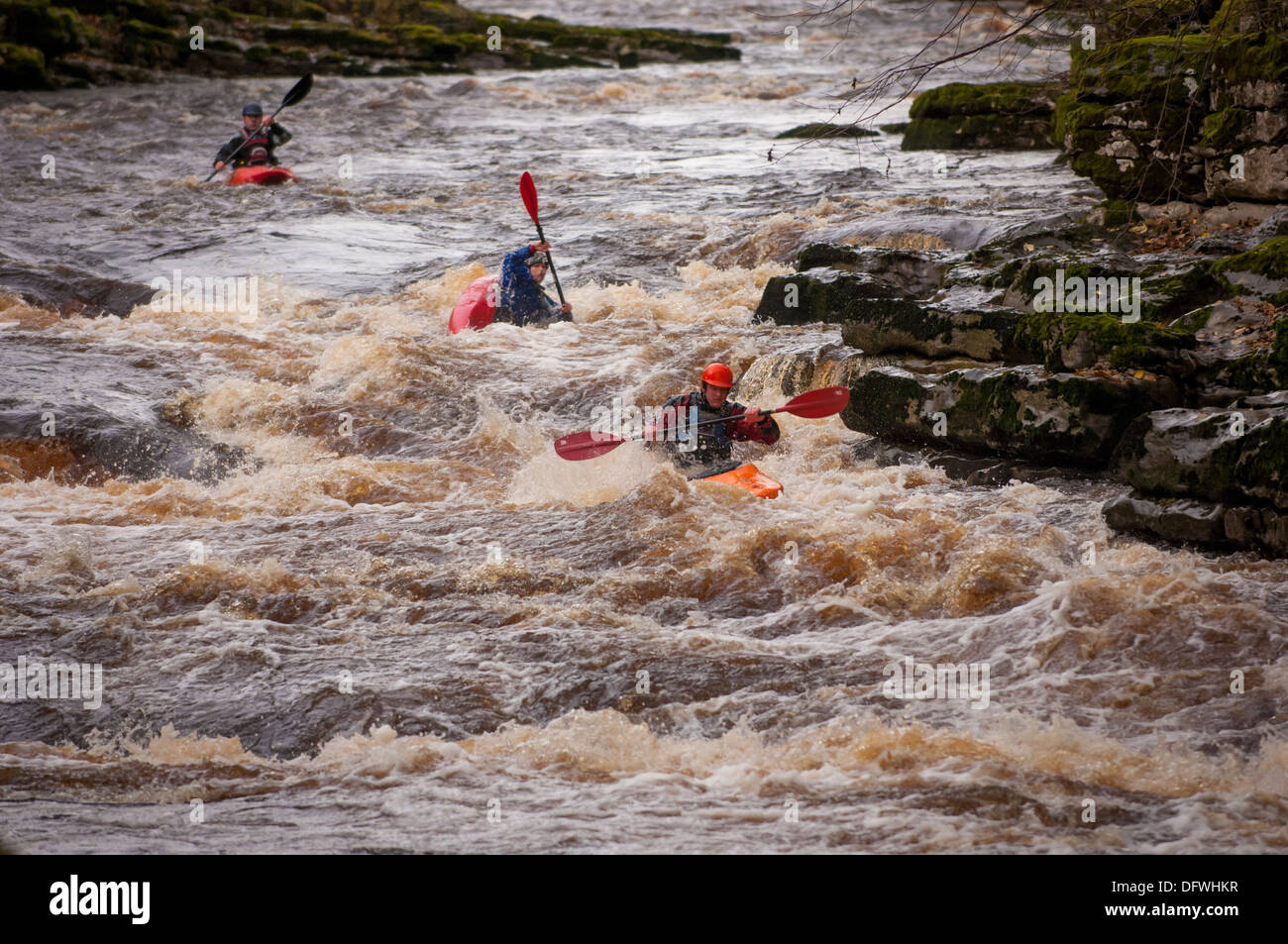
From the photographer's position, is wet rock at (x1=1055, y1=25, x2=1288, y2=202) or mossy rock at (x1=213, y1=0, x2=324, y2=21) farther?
mossy rock at (x1=213, y1=0, x2=324, y2=21)

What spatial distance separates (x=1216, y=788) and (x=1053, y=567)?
195 centimetres

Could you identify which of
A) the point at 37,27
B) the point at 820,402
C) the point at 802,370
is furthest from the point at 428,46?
the point at 820,402

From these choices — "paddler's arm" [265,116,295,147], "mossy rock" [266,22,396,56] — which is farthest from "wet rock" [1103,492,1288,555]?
"mossy rock" [266,22,396,56]

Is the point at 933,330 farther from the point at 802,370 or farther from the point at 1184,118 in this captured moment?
the point at 1184,118

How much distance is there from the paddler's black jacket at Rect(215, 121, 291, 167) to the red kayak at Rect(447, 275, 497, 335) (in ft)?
21.5

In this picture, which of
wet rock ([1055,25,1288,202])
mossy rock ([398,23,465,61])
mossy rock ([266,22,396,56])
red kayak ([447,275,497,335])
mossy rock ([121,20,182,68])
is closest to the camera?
wet rock ([1055,25,1288,202])

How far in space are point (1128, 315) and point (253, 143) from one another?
12.1 metres

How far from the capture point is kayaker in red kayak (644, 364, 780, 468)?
757cm

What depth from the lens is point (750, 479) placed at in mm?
7199

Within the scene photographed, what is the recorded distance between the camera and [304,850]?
11.5ft

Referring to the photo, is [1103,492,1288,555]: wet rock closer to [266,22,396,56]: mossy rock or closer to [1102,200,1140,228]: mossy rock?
[1102,200,1140,228]: mossy rock

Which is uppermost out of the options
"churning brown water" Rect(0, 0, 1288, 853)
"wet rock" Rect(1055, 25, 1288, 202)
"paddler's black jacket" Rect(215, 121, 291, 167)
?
"paddler's black jacket" Rect(215, 121, 291, 167)
